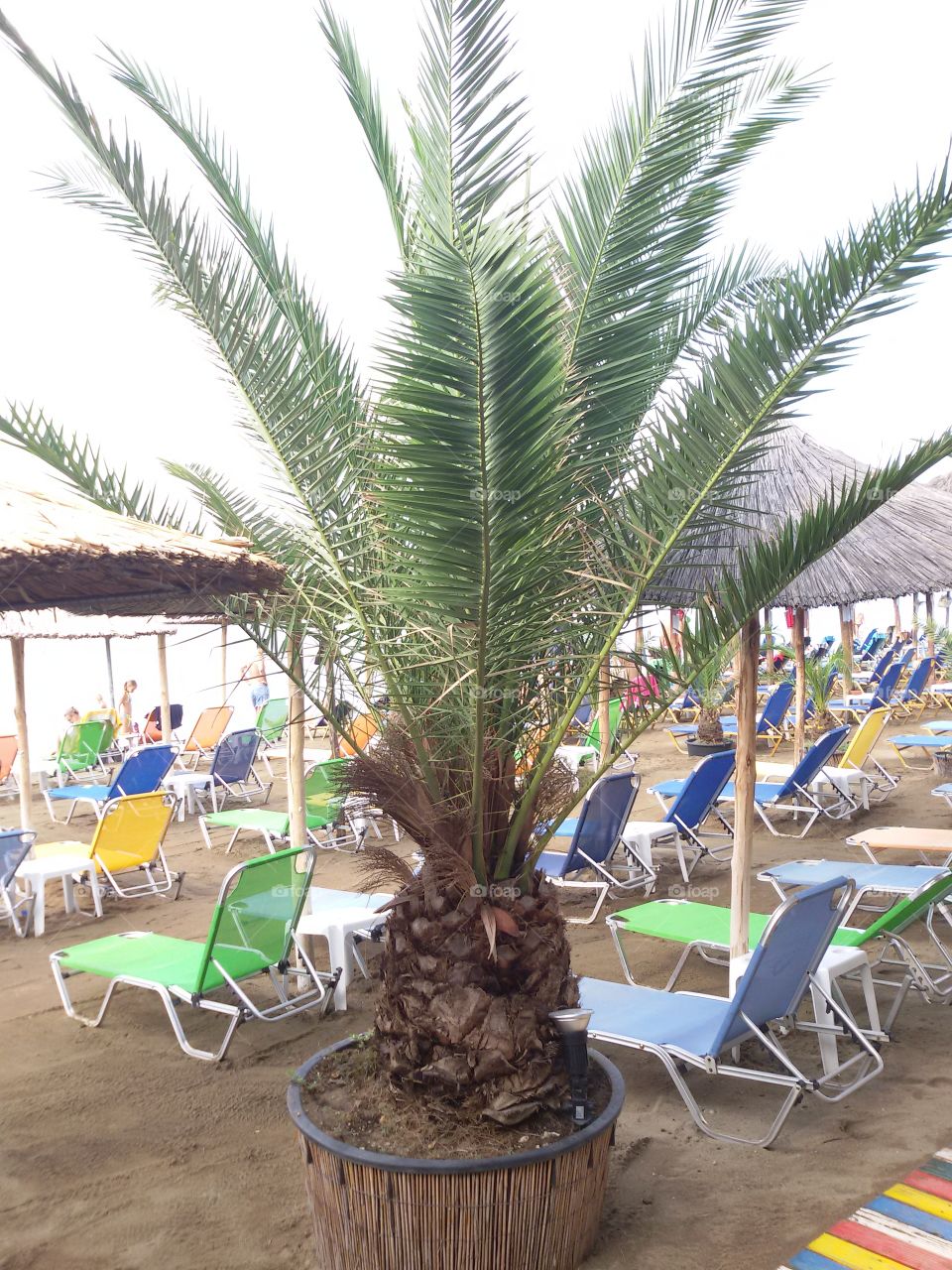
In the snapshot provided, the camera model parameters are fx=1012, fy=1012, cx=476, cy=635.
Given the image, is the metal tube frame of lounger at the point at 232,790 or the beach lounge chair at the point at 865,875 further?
the metal tube frame of lounger at the point at 232,790

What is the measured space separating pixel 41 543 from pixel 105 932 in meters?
3.80

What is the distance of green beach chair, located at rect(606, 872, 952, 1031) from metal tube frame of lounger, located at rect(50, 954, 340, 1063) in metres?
1.37

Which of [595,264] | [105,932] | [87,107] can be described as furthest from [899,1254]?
[105,932]

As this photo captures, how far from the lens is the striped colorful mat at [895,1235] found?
2611mm

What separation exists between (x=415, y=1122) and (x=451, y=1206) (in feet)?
0.95

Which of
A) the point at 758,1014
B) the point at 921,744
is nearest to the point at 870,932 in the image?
the point at 758,1014

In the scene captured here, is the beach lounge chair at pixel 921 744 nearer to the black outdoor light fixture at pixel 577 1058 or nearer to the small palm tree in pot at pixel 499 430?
the small palm tree in pot at pixel 499 430

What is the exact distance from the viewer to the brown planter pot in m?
2.58

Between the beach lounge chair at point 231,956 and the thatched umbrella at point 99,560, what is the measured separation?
1175 mm

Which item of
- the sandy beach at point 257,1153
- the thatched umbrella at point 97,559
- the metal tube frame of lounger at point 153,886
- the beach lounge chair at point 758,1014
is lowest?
the sandy beach at point 257,1153

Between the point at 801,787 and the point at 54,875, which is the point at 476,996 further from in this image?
the point at 801,787

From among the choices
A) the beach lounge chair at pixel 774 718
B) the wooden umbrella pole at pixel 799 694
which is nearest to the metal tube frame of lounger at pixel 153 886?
the wooden umbrella pole at pixel 799 694

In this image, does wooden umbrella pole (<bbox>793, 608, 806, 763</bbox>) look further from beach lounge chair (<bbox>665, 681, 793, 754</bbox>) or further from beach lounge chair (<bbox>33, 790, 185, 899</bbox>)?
beach lounge chair (<bbox>33, 790, 185, 899</bbox>)

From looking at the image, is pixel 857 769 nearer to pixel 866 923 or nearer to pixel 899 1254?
pixel 866 923
